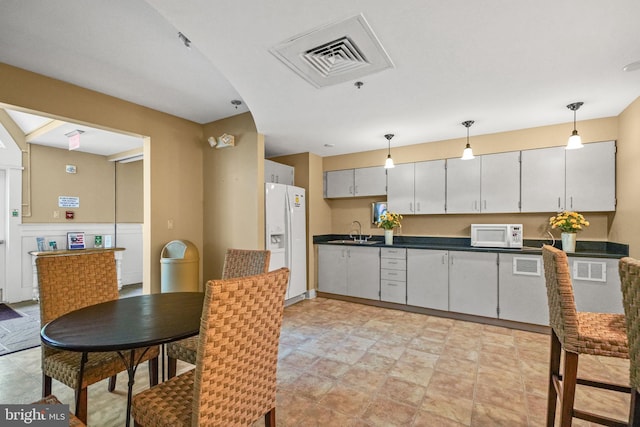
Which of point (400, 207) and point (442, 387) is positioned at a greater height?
point (400, 207)

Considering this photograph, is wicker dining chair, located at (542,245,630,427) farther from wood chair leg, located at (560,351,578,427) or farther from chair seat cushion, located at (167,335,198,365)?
chair seat cushion, located at (167,335,198,365)

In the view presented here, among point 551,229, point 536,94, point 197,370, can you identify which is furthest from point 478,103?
point 197,370

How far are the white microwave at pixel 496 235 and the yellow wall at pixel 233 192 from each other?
287 cm

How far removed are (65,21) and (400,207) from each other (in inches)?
162

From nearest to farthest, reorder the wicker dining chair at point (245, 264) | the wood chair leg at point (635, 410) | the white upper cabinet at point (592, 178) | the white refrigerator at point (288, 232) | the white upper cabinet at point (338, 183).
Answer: the wood chair leg at point (635, 410), the wicker dining chair at point (245, 264), the white upper cabinet at point (592, 178), the white refrigerator at point (288, 232), the white upper cabinet at point (338, 183)

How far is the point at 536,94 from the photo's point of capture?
2711mm

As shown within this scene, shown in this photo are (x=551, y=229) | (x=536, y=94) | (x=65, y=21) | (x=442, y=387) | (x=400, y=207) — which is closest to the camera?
(x=65, y=21)

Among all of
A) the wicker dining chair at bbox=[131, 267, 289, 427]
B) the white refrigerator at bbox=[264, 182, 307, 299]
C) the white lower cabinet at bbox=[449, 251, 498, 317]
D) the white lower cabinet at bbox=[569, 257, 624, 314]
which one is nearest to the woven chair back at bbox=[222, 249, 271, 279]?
the wicker dining chair at bbox=[131, 267, 289, 427]

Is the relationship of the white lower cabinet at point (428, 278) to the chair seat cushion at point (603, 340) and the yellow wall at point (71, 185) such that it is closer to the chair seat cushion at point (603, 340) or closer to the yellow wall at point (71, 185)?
the chair seat cushion at point (603, 340)

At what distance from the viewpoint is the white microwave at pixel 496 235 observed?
3738 mm

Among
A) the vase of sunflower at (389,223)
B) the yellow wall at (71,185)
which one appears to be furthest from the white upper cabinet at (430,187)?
the yellow wall at (71,185)

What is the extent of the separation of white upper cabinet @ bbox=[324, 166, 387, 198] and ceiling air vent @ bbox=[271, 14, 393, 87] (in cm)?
255

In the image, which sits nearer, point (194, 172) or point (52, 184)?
point (194, 172)

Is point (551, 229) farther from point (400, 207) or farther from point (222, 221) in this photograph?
point (222, 221)
